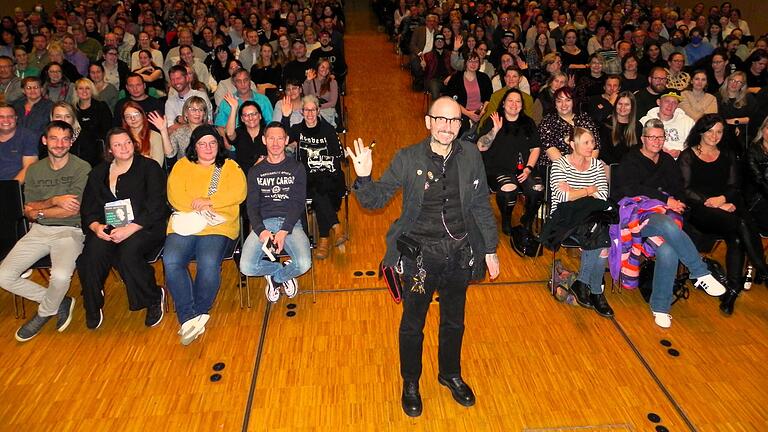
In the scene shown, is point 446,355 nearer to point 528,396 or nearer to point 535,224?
point 528,396

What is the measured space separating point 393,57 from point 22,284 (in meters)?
11.3

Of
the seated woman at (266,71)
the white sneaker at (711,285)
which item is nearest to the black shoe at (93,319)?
the white sneaker at (711,285)

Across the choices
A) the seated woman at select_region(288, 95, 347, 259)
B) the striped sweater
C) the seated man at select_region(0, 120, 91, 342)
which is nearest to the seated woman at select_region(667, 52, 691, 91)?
the striped sweater

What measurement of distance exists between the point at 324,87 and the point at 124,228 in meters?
3.50

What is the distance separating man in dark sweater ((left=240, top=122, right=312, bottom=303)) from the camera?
4.56 meters

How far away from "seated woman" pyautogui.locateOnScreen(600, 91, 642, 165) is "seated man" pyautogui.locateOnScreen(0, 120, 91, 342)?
4.44 m

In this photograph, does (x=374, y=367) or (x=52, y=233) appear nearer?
(x=374, y=367)

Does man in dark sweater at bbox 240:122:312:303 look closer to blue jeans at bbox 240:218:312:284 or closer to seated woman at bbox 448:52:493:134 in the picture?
blue jeans at bbox 240:218:312:284

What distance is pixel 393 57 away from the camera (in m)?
14.5

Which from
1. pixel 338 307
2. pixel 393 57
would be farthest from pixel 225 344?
pixel 393 57

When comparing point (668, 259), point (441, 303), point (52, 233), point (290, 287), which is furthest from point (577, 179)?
point (52, 233)

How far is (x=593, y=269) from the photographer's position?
4.68m

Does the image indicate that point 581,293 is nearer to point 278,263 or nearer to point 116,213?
point 278,263

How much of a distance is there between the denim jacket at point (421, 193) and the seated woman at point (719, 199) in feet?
8.08
